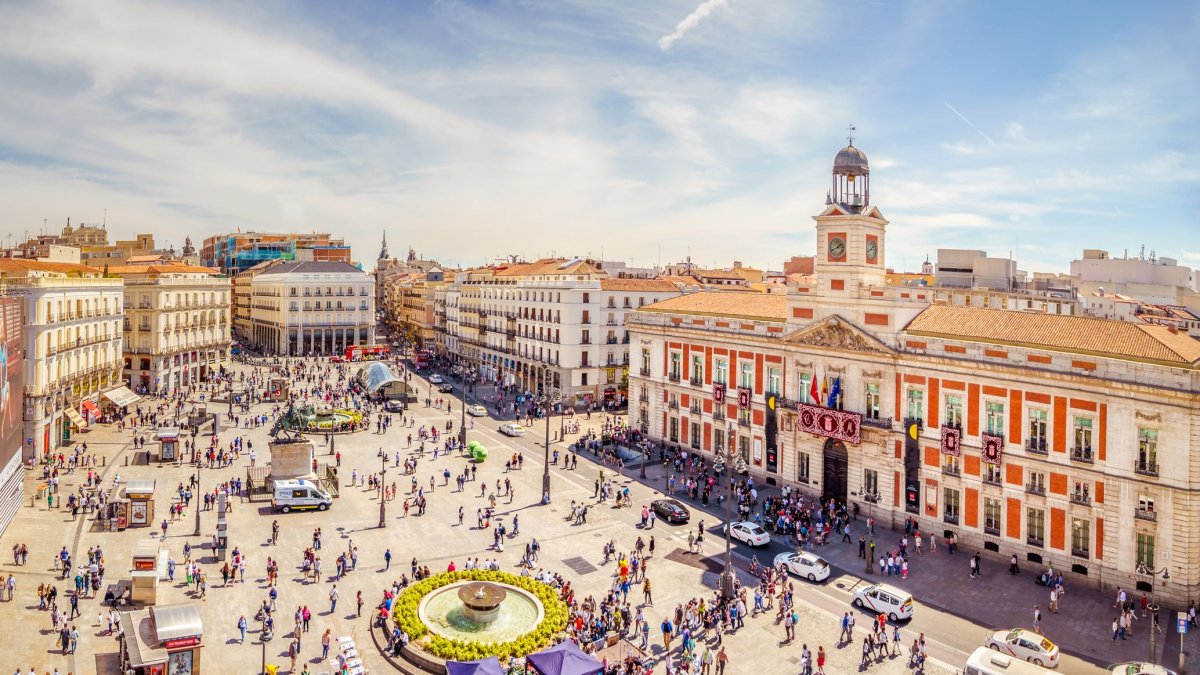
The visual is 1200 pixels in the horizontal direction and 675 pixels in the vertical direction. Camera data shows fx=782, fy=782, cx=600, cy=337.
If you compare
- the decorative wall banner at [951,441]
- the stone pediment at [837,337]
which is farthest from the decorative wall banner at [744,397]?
the decorative wall banner at [951,441]

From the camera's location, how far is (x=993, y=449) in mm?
37625

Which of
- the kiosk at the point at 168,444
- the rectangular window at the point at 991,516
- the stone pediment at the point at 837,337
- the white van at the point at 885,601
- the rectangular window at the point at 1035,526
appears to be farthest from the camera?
the kiosk at the point at 168,444

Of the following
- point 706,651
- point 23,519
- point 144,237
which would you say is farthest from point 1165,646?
point 144,237

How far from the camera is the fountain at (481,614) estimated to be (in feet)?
94.7

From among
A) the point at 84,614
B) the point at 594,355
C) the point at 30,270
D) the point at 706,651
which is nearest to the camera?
the point at 706,651

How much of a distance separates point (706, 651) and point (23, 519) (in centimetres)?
3591

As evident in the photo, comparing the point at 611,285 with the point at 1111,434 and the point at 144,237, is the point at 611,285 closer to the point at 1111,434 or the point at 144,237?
the point at 1111,434

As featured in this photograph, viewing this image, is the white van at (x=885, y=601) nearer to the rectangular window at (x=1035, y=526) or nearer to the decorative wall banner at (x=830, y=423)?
the rectangular window at (x=1035, y=526)

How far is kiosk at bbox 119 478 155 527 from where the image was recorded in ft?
130

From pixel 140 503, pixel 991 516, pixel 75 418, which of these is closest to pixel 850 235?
pixel 991 516

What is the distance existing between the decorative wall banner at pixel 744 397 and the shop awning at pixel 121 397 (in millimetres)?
51156

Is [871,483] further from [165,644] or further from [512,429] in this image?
[165,644]

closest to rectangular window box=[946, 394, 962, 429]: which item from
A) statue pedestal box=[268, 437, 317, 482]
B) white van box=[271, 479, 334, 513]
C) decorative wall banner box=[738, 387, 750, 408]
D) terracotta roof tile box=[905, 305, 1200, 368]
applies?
terracotta roof tile box=[905, 305, 1200, 368]

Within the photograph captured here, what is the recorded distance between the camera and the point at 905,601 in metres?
30.9
